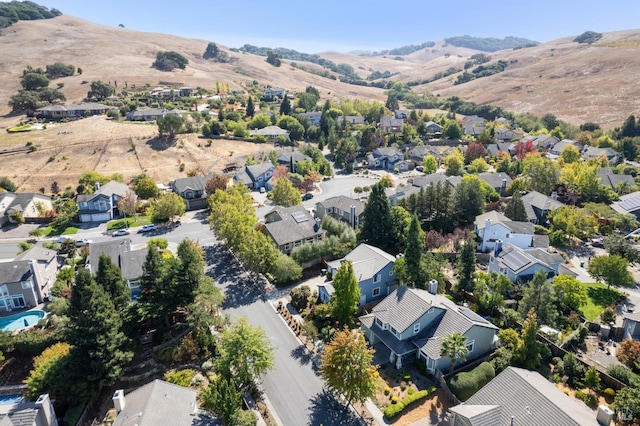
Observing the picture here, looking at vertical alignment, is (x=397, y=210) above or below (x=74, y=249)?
above

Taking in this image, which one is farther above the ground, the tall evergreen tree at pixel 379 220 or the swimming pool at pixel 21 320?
the tall evergreen tree at pixel 379 220

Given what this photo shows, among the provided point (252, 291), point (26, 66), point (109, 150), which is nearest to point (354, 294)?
point (252, 291)

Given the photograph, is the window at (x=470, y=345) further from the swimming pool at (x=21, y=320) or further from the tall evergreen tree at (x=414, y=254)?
the swimming pool at (x=21, y=320)

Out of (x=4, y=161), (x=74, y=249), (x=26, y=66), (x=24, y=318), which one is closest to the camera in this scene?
(x=24, y=318)

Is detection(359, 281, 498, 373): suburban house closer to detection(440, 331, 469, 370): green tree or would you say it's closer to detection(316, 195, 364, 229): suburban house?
detection(440, 331, 469, 370): green tree

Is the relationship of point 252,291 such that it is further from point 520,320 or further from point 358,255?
point 520,320

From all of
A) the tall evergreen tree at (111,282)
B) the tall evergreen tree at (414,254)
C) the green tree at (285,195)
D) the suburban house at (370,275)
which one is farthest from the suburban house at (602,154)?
the tall evergreen tree at (111,282)
